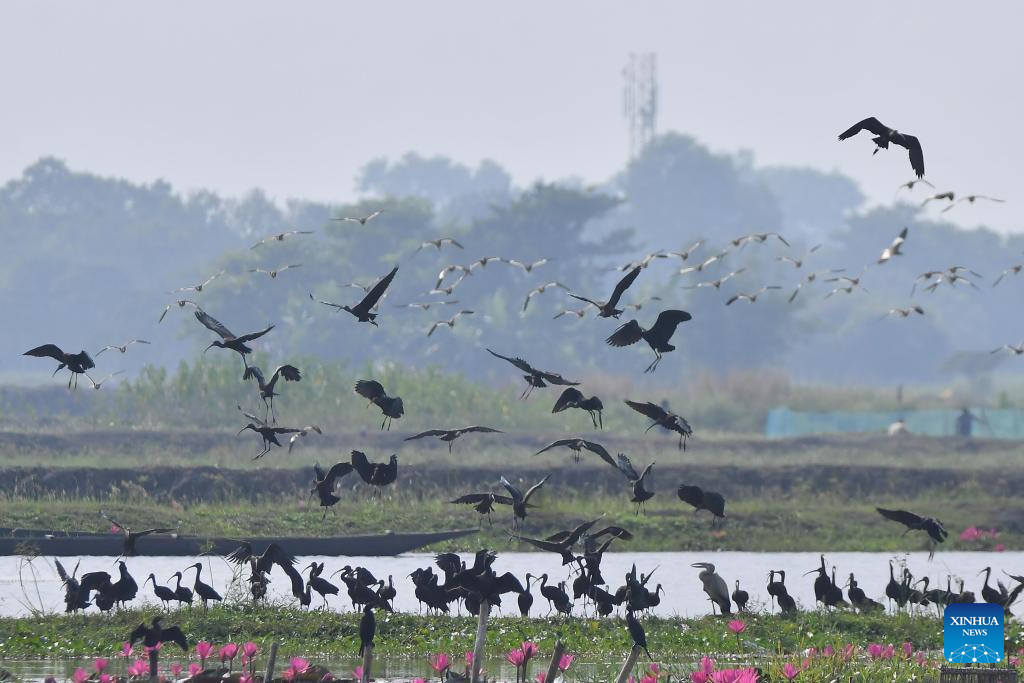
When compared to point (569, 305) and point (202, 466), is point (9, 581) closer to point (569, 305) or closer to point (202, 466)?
point (202, 466)

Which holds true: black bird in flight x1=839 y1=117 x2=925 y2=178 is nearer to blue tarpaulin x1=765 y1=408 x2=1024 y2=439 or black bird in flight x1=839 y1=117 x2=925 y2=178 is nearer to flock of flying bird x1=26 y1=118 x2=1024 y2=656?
flock of flying bird x1=26 y1=118 x2=1024 y2=656

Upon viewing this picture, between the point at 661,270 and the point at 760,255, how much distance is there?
759 inches

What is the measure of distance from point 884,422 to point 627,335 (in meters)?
46.9

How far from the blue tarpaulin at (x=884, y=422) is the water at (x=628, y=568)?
24.0 meters

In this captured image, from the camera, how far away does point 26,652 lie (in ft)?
63.5

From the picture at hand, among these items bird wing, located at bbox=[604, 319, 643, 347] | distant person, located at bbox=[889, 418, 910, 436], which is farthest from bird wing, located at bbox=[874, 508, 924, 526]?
distant person, located at bbox=[889, 418, 910, 436]

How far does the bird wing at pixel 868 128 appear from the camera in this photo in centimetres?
1402

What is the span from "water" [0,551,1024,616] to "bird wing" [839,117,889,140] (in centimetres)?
921

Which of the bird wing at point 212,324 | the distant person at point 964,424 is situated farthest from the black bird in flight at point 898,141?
the distant person at point 964,424

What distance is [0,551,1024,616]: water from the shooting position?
25953mm

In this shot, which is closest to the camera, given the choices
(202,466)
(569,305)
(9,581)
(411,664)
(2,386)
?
(411,664)

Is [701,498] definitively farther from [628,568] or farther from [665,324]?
[628,568]

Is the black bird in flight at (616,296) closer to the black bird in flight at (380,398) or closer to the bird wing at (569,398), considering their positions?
the bird wing at (569,398)

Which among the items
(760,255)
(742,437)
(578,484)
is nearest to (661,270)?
(760,255)
